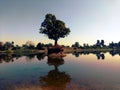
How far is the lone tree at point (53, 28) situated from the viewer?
66.2 m

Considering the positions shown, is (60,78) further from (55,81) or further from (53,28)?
(53,28)

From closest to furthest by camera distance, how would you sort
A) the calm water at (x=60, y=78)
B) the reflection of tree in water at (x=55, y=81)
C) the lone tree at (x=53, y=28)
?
the reflection of tree in water at (x=55, y=81)
the calm water at (x=60, y=78)
the lone tree at (x=53, y=28)

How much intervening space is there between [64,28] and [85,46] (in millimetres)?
63117

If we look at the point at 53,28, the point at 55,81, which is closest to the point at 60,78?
the point at 55,81

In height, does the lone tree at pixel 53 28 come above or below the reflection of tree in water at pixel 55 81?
above

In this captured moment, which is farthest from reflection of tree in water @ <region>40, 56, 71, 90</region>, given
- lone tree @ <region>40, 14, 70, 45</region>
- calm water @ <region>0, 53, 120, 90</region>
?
lone tree @ <region>40, 14, 70, 45</region>

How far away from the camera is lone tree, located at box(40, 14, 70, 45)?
66.2 metres

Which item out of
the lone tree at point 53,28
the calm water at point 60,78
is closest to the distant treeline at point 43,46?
the lone tree at point 53,28

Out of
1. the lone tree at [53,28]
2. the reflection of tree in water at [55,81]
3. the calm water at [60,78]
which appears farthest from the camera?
the lone tree at [53,28]

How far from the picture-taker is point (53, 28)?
6625cm

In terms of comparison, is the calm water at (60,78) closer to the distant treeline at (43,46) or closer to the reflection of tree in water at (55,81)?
the reflection of tree in water at (55,81)

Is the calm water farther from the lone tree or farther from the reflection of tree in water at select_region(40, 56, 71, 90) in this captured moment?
the lone tree

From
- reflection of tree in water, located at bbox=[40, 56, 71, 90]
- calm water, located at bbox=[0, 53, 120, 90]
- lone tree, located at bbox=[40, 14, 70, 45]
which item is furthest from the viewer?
lone tree, located at bbox=[40, 14, 70, 45]

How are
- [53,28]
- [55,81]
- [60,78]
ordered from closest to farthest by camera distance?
[55,81], [60,78], [53,28]
